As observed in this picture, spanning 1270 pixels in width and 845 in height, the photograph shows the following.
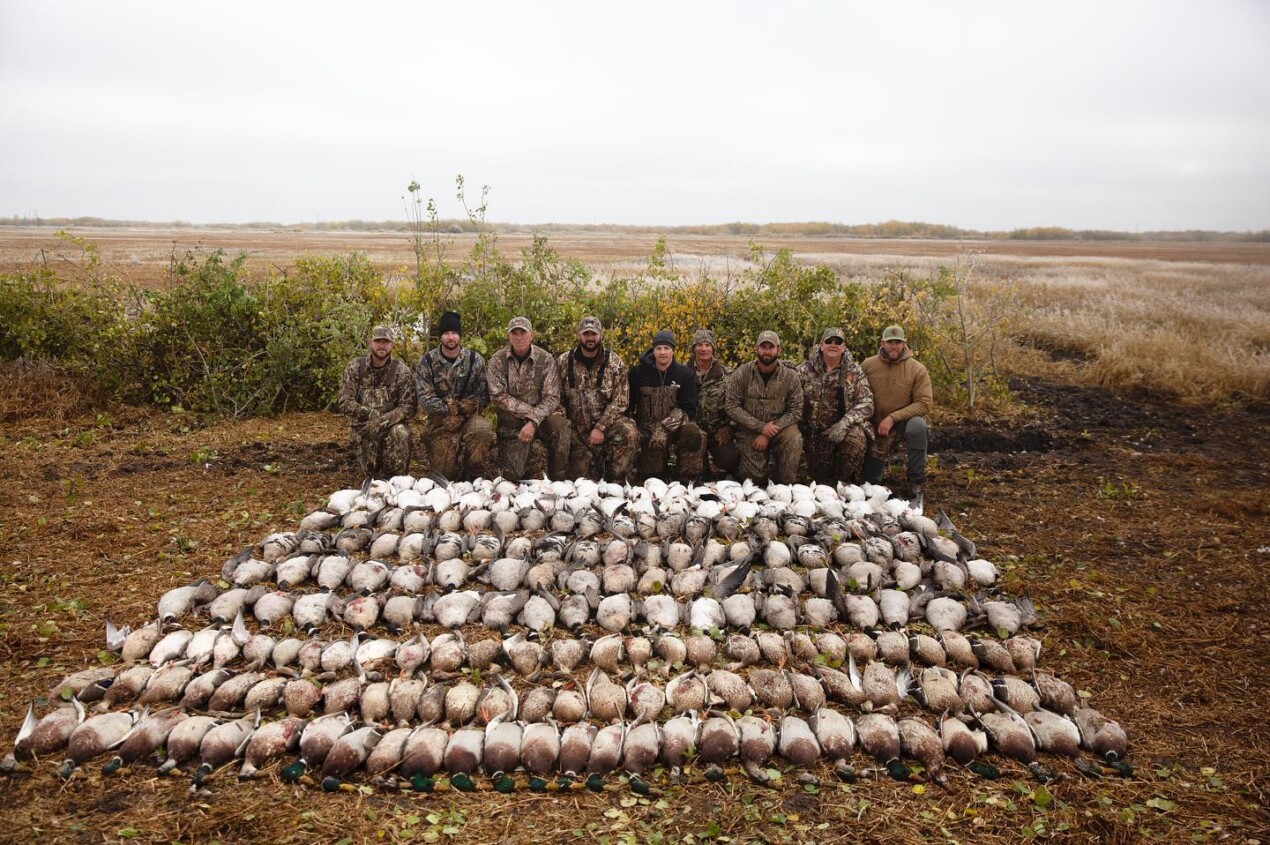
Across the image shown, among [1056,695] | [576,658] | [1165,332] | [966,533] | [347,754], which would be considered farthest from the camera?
[1165,332]

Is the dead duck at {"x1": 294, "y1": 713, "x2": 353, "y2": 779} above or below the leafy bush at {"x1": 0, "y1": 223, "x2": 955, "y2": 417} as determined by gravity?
below

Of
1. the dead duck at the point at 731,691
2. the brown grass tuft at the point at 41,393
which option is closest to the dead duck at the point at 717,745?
the dead duck at the point at 731,691

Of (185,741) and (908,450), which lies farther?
(908,450)

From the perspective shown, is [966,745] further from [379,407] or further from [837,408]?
[379,407]

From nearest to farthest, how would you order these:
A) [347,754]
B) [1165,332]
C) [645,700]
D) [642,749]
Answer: [347,754] < [642,749] < [645,700] < [1165,332]

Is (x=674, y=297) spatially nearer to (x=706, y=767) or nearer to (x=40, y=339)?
(x=706, y=767)

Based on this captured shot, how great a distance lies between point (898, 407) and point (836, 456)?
0.91 meters

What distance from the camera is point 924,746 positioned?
4.48 meters

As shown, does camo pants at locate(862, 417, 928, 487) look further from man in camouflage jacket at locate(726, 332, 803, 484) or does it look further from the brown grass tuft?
the brown grass tuft

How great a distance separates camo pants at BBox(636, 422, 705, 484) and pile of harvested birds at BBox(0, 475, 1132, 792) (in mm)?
1280

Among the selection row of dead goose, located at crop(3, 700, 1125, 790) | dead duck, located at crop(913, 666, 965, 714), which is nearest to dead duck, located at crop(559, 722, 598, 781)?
row of dead goose, located at crop(3, 700, 1125, 790)

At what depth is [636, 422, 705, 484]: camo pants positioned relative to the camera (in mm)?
8812

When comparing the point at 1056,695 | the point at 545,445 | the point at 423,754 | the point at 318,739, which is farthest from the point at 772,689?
the point at 545,445

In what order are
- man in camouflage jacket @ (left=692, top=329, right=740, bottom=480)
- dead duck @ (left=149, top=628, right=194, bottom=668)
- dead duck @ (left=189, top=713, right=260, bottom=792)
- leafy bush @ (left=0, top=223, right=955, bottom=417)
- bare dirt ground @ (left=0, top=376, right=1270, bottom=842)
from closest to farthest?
bare dirt ground @ (left=0, top=376, right=1270, bottom=842) < dead duck @ (left=189, top=713, right=260, bottom=792) < dead duck @ (left=149, top=628, right=194, bottom=668) < man in camouflage jacket @ (left=692, top=329, right=740, bottom=480) < leafy bush @ (left=0, top=223, right=955, bottom=417)
